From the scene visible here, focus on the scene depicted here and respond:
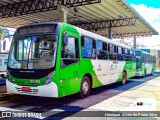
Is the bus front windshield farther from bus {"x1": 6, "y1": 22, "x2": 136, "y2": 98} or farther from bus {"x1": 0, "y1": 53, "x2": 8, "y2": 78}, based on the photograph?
bus {"x1": 0, "y1": 53, "x2": 8, "y2": 78}

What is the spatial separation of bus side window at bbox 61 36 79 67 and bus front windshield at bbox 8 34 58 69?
44cm

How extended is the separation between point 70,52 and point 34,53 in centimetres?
136

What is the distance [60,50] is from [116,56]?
274 inches

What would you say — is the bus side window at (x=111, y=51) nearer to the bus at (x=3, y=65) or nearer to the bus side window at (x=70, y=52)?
the bus side window at (x=70, y=52)

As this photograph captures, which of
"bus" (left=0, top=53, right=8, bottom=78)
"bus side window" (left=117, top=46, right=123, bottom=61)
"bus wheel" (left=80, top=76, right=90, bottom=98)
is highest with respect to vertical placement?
"bus side window" (left=117, top=46, right=123, bottom=61)

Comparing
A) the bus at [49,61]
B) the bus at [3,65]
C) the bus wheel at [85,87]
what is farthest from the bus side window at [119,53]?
the bus at [3,65]

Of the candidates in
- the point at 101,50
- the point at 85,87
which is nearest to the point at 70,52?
the point at 85,87

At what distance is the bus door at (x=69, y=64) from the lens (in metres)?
8.06

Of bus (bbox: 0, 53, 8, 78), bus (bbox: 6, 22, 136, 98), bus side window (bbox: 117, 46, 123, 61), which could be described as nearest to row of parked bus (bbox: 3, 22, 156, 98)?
bus (bbox: 6, 22, 136, 98)

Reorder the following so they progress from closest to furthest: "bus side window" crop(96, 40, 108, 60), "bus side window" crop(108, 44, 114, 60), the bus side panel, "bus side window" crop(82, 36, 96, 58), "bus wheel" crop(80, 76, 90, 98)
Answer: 1. "bus wheel" crop(80, 76, 90, 98)
2. "bus side window" crop(82, 36, 96, 58)
3. "bus side window" crop(96, 40, 108, 60)
4. "bus side window" crop(108, 44, 114, 60)
5. the bus side panel

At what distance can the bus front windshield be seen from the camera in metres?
7.81

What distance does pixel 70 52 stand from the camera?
8.63 metres

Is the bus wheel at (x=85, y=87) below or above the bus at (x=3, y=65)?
below

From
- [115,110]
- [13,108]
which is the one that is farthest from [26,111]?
[115,110]
